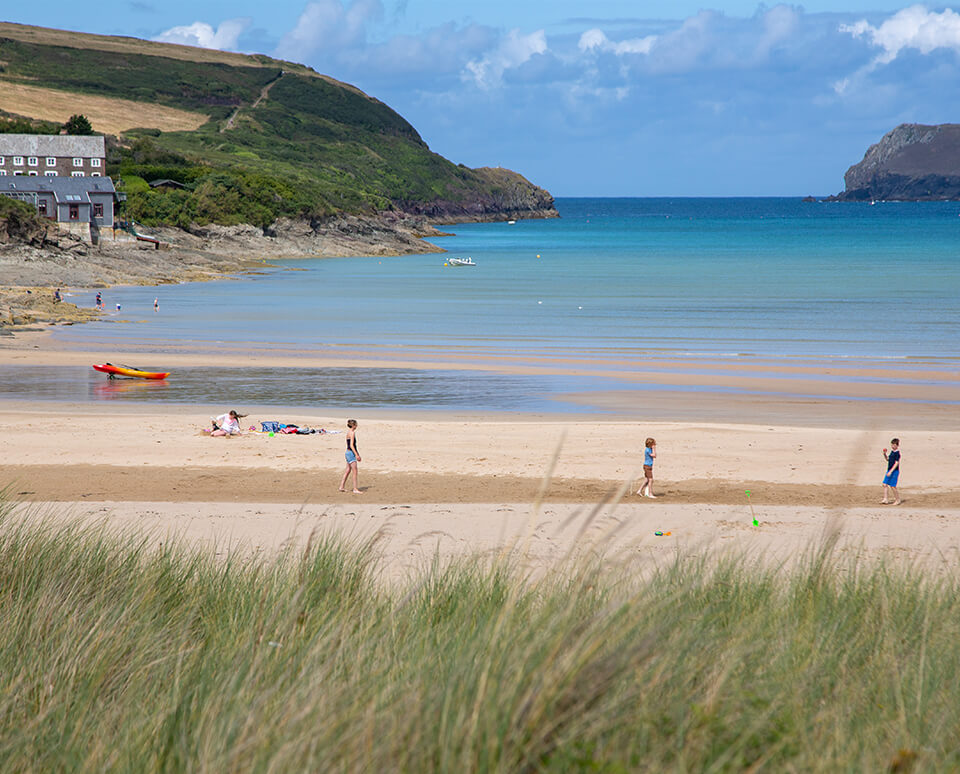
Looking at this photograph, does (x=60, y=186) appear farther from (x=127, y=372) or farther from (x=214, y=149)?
(x=214, y=149)

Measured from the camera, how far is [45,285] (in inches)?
2219

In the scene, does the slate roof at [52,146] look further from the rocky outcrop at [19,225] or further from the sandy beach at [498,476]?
the sandy beach at [498,476]

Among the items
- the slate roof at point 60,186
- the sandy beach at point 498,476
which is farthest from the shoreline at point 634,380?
the slate roof at point 60,186

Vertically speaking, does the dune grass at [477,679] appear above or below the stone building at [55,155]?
below

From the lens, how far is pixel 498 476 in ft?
52.6

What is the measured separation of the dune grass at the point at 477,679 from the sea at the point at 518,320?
59.6 ft

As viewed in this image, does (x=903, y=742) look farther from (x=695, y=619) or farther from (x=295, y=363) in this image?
(x=295, y=363)

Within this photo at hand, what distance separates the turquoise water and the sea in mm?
155

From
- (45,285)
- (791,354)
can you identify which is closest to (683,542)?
(791,354)

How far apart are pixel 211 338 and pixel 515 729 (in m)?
36.8

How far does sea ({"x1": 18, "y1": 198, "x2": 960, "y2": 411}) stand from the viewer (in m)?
27.3

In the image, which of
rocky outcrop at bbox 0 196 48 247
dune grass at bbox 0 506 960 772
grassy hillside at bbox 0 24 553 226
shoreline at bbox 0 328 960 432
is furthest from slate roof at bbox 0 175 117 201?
dune grass at bbox 0 506 960 772

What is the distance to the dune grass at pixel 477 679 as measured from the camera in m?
3.06

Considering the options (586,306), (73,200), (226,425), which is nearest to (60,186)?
(73,200)
